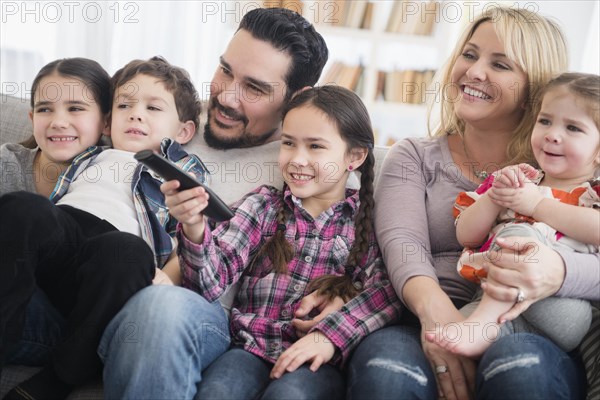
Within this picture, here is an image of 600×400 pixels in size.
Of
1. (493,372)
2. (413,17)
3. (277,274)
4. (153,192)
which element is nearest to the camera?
(493,372)

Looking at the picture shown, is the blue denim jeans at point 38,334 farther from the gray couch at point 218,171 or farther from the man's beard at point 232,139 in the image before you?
the man's beard at point 232,139

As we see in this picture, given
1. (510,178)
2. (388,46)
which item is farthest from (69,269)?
(388,46)

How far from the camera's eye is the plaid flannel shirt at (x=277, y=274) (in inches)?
53.7

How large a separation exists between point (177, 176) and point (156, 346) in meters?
0.30

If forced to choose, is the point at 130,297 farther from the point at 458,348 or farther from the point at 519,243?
the point at 519,243

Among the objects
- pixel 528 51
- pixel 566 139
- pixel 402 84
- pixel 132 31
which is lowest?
pixel 402 84

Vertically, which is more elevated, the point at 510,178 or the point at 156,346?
the point at 510,178

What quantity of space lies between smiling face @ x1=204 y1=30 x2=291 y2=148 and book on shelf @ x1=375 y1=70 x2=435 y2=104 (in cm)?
210

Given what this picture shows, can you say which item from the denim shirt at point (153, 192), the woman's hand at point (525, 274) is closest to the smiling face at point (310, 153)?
the denim shirt at point (153, 192)

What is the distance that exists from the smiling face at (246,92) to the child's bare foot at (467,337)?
2.55 ft

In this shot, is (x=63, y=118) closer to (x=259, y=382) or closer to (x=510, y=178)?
(x=259, y=382)

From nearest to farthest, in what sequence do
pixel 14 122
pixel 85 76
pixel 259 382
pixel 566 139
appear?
pixel 259 382 → pixel 566 139 → pixel 85 76 → pixel 14 122

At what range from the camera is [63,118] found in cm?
169

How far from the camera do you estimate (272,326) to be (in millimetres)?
1410
